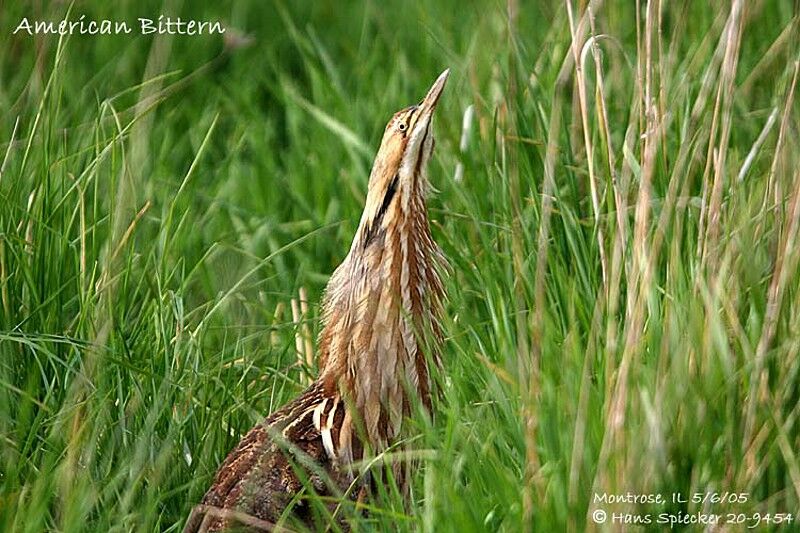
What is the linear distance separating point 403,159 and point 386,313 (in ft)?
1.12

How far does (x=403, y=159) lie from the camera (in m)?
3.45

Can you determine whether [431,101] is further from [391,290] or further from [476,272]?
[476,272]

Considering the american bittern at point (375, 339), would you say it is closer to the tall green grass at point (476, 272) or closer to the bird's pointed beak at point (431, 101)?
the bird's pointed beak at point (431, 101)

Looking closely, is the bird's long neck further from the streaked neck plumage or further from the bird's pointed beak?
the bird's pointed beak

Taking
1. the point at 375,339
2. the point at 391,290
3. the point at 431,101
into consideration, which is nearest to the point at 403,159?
the point at 431,101

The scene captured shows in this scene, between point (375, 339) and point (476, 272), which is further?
point (476, 272)

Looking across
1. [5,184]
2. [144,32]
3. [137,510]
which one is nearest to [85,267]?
[5,184]

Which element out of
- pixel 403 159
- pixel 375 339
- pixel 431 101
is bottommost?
pixel 375 339

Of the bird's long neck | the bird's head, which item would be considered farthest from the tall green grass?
the bird's head

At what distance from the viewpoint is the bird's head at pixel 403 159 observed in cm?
343

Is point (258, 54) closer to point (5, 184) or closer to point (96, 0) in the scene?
point (96, 0)

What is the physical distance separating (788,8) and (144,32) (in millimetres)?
2267

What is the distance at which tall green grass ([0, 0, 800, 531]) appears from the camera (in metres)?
2.81

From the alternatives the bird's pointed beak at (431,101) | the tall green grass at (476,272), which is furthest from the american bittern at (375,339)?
the tall green grass at (476,272)
